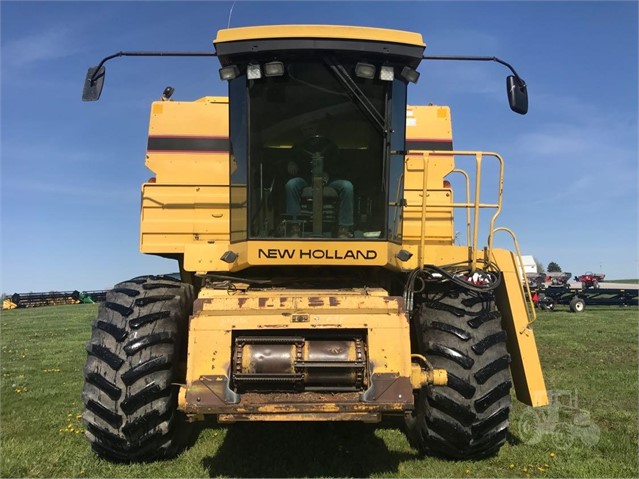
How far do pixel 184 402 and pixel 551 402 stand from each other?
17.5 feet

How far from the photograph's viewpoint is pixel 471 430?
502 centimetres

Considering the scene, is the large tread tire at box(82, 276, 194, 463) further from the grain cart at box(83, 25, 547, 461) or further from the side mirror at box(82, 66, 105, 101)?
the side mirror at box(82, 66, 105, 101)

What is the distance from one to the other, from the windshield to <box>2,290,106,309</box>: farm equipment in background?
A: 1726 inches

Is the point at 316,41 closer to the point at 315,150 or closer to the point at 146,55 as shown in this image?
the point at 315,150

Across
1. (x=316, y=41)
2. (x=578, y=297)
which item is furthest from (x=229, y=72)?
(x=578, y=297)

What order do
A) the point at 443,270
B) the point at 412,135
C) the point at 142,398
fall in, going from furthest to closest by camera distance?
the point at 412,135 → the point at 443,270 → the point at 142,398

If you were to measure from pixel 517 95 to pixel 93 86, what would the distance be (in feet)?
12.8

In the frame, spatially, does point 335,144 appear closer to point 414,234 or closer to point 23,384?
point 414,234

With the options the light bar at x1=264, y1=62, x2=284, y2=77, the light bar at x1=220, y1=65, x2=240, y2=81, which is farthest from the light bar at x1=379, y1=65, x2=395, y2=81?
the light bar at x1=220, y1=65, x2=240, y2=81

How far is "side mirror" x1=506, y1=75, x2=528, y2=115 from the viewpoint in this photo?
542 centimetres

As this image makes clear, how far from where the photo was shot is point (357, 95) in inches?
209

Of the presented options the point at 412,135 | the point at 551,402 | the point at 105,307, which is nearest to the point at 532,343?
the point at 551,402

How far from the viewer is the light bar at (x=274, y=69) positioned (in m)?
5.23

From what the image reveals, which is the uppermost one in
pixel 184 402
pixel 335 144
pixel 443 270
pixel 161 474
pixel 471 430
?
pixel 335 144
